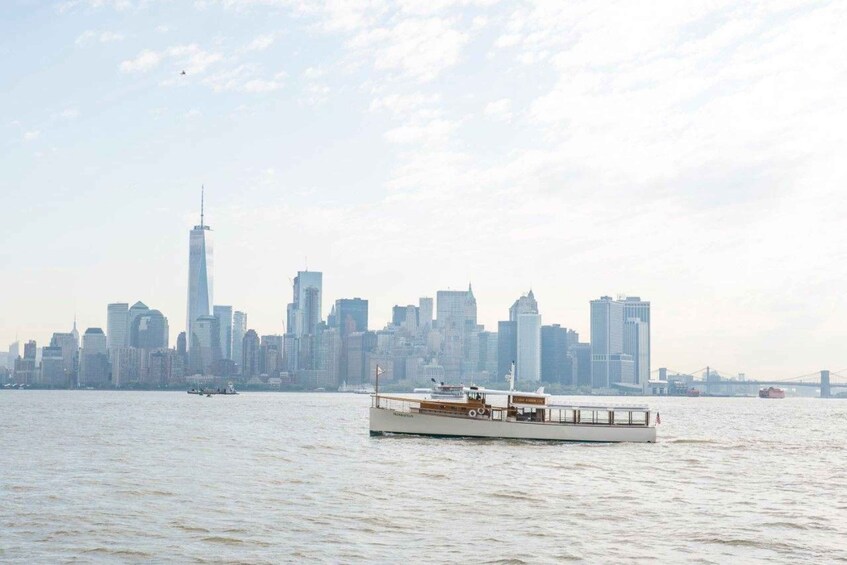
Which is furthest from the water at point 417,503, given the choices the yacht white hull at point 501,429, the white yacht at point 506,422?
the white yacht at point 506,422

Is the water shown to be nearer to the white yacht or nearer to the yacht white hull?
the yacht white hull

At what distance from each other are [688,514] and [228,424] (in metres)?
80.9

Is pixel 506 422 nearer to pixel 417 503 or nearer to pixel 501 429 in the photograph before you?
pixel 501 429

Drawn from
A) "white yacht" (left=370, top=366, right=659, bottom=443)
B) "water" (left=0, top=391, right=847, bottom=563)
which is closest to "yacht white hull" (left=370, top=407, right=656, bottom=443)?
"white yacht" (left=370, top=366, right=659, bottom=443)

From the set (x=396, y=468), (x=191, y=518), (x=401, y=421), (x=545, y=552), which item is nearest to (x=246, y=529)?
(x=191, y=518)

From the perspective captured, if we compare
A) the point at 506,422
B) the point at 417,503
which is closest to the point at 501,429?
the point at 506,422

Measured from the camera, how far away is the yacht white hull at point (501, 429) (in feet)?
A: 246

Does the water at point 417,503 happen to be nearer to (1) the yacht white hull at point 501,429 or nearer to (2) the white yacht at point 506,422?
(1) the yacht white hull at point 501,429

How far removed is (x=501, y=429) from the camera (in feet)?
246

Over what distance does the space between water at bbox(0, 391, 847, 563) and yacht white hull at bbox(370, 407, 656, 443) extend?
1339 mm

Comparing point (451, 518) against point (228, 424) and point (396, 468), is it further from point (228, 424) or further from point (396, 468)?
point (228, 424)

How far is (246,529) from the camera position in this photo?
3481cm

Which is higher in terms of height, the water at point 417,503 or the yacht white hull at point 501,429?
the yacht white hull at point 501,429

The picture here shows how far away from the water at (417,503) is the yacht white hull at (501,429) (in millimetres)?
1339
